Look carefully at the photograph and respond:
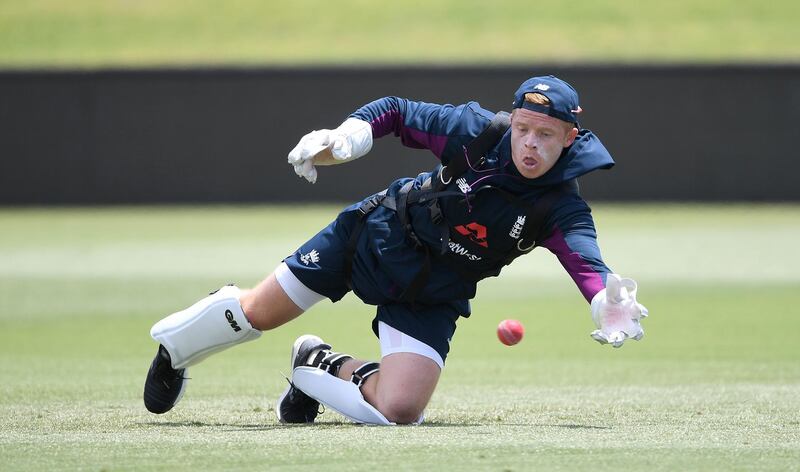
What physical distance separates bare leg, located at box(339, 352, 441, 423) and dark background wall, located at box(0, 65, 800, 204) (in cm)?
1692

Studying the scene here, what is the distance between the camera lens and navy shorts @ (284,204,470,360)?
6520 millimetres

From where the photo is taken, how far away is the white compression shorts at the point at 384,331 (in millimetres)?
6469

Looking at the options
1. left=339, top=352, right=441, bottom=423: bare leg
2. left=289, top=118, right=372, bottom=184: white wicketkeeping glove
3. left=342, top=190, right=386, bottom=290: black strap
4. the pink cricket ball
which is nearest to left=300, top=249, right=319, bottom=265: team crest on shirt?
left=342, top=190, right=386, bottom=290: black strap

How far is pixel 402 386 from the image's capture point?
6273 mm

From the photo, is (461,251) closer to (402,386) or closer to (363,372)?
(402,386)

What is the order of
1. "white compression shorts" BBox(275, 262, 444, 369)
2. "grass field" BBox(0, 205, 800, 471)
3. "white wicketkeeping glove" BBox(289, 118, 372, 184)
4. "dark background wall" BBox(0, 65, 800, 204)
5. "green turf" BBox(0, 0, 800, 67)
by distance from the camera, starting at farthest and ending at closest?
"green turf" BBox(0, 0, 800, 67) < "dark background wall" BBox(0, 65, 800, 204) < "white compression shorts" BBox(275, 262, 444, 369) < "white wicketkeeping glove" BBox(289, 118, 372, 184) < "grass field" BBox(0, 205, 800, 471)

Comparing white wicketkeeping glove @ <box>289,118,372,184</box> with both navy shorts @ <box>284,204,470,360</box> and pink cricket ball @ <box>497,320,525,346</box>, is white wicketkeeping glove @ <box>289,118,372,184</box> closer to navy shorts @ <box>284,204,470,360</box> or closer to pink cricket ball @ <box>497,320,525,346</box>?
navy shorts @ <box>284,204,470,360</box>

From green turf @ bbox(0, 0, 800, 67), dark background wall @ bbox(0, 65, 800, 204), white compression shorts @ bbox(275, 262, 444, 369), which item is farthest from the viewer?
green turf @ bbox(0, 0, 800, 67)

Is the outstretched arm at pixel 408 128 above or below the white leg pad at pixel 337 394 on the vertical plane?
above

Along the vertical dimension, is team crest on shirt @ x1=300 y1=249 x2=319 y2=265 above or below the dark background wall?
above

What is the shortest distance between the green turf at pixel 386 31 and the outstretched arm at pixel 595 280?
22959 mm

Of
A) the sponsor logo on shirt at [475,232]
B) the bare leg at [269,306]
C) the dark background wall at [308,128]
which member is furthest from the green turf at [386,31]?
the sponsor logo on shirt at [475,232]

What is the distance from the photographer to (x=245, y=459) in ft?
16.1

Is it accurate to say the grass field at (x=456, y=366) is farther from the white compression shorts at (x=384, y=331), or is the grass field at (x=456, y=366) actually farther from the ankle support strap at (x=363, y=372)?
the white compression shorts at (x=384, y=331)
